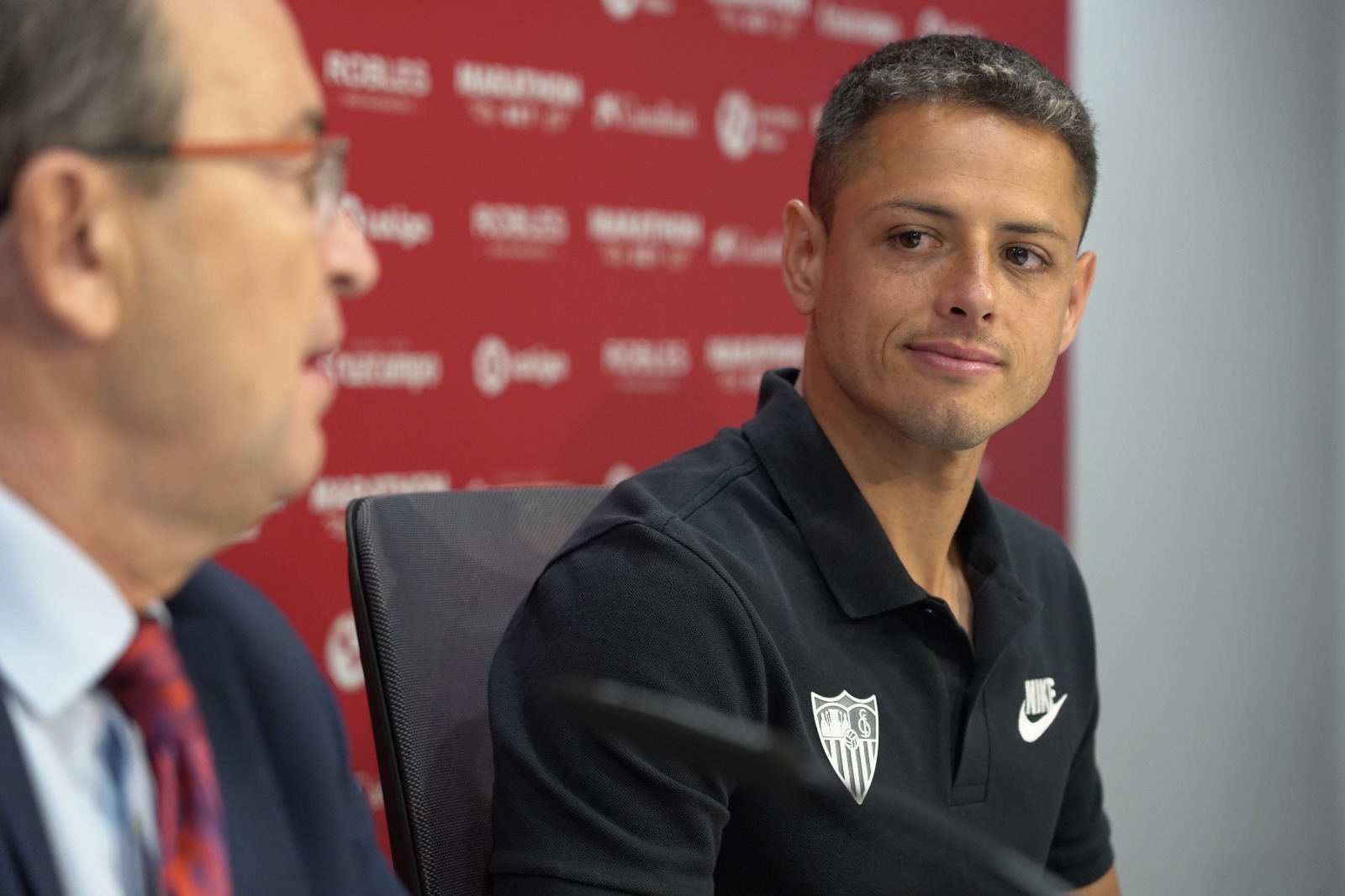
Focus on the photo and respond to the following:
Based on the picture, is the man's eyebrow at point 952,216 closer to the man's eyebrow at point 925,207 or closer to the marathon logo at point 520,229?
the man's eyebrow at point 925,207

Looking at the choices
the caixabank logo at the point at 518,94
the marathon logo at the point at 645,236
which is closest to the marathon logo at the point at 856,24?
the marathon logo at the point at 645,236

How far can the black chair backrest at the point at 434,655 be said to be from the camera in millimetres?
1118

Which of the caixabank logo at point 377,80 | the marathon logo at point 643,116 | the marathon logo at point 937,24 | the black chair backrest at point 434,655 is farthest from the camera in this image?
the marathon logo at point 937,24

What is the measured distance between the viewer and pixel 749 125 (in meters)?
2.46

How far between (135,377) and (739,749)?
39 centimetres

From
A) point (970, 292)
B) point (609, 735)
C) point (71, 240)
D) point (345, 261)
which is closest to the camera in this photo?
point (71, 240)

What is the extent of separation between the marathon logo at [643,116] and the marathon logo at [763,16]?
20 cm

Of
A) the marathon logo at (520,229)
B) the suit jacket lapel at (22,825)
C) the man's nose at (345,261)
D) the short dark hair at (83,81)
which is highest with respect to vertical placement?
the short dark hair at (83,81)

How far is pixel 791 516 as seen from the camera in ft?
4.11

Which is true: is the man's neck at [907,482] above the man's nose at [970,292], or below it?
below

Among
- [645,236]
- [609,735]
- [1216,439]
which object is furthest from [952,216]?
[1216,439]

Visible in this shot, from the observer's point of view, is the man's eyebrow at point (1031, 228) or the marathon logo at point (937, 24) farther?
the marathon logo at point (937, 24)

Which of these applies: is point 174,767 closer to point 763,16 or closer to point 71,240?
point 71,240

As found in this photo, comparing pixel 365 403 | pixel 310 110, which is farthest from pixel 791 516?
pixel 365 403
